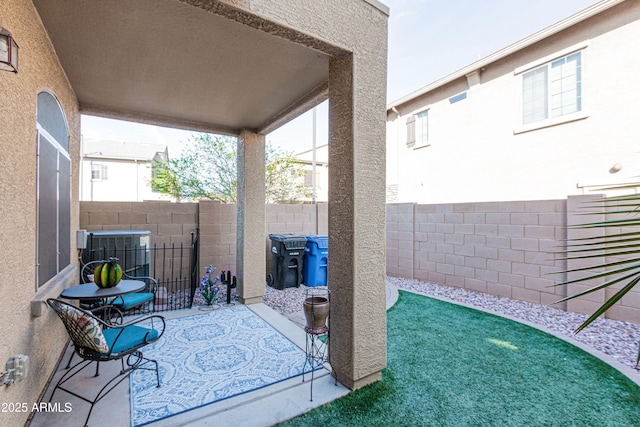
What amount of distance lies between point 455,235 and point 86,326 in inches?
249

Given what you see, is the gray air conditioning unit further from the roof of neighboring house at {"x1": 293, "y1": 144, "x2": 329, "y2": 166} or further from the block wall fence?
the roof of neighboring house at {"x1": 293, "y1": 144, "x2": 329, "y2": 166}

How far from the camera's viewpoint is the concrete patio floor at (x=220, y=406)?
2.41 metres

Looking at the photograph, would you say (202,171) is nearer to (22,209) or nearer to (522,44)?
(22,209)

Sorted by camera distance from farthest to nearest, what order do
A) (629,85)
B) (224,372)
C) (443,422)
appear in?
(629,85) < (224,372) < (443,422)

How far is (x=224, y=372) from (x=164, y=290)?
3081 mm

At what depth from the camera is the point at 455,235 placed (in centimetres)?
652

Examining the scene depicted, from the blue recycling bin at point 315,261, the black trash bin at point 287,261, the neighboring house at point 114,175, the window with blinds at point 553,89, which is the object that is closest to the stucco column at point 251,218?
the black trash bin at point 287,261

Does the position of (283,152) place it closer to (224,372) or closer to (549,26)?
(549,26)

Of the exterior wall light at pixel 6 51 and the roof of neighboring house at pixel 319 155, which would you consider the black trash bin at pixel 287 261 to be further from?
the roof of neighboring house at pixel 319 155

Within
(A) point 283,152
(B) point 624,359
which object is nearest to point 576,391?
(B) point 624,359

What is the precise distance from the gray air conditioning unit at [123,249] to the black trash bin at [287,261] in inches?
96.1

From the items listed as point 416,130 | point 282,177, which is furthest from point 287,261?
point 416,130

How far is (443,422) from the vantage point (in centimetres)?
242

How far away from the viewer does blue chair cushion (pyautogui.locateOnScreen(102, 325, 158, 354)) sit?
8.68ft
